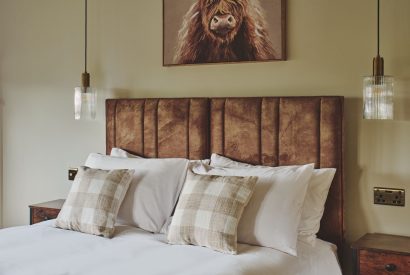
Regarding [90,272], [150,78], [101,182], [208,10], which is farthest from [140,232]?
[208,10]

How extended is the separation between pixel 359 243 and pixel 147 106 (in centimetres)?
159

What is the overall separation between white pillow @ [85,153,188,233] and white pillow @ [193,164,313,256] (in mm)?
546

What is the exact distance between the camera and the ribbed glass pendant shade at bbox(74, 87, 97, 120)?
12.6 feet

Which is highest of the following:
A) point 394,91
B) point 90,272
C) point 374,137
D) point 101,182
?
point 394,91

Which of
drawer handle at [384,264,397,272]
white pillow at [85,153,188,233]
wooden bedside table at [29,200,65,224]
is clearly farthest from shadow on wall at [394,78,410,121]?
wooden bedside table at [29,200,65,224]

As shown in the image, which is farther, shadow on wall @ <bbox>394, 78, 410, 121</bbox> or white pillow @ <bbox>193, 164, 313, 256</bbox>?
shadow on wall @ <bbox>394, 78, 410, 121</bbox>

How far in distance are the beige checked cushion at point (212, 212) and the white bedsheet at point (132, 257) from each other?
58mm

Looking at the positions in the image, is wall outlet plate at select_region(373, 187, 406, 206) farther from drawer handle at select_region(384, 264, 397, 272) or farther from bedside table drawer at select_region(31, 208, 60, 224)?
bedside table drawer at select_region(31, 208, 60, 224)

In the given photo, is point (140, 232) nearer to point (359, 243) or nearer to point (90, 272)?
point (90, 272)

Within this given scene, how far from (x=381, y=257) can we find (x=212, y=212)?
32.9 inches

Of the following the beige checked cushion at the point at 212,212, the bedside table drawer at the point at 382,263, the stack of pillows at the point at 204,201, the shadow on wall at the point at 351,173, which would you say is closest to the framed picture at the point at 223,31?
the shadow on wall at the point at 351,173

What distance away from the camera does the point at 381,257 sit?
2.69 metres

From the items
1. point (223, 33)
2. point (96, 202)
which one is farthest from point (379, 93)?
point (96, 202)

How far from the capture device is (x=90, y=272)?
2.35 m
